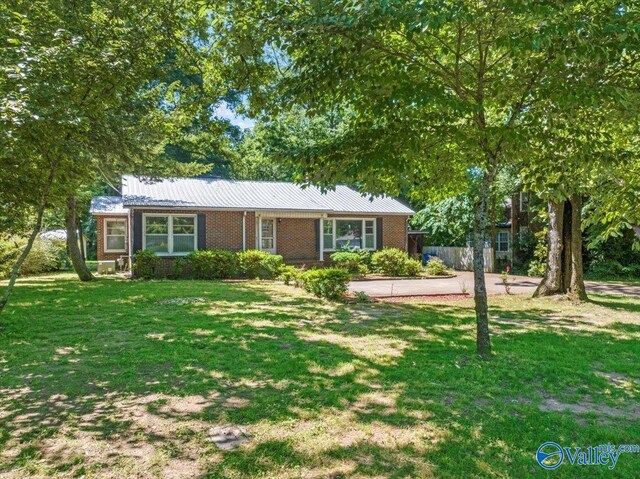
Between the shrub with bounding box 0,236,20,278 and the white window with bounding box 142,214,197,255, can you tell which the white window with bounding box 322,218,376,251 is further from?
the shrub with bounding box 0,236,20,278

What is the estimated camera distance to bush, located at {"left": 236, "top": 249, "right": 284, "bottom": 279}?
16609 mm

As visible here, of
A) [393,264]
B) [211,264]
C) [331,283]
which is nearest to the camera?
[331,283]

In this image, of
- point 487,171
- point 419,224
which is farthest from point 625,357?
point 419,224

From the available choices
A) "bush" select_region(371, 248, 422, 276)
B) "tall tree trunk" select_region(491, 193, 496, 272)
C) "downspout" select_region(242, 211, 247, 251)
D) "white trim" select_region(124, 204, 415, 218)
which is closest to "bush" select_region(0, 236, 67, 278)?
"white trim" select_region(124, 204, 415, 218)

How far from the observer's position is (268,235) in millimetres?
19266

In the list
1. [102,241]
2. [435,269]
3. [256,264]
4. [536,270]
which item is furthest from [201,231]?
[536,270]

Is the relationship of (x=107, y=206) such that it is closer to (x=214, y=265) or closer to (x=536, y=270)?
(x=214, y=265)

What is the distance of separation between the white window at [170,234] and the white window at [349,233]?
6.27 metres

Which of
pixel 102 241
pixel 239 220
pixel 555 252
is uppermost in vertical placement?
pixel 239 220

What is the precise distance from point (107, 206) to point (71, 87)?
17.1 m

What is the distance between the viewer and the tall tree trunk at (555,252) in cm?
1150

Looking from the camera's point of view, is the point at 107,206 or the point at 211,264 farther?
the point at 107,206

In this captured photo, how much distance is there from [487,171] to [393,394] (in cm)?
338

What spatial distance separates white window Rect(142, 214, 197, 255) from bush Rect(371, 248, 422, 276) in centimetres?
793
